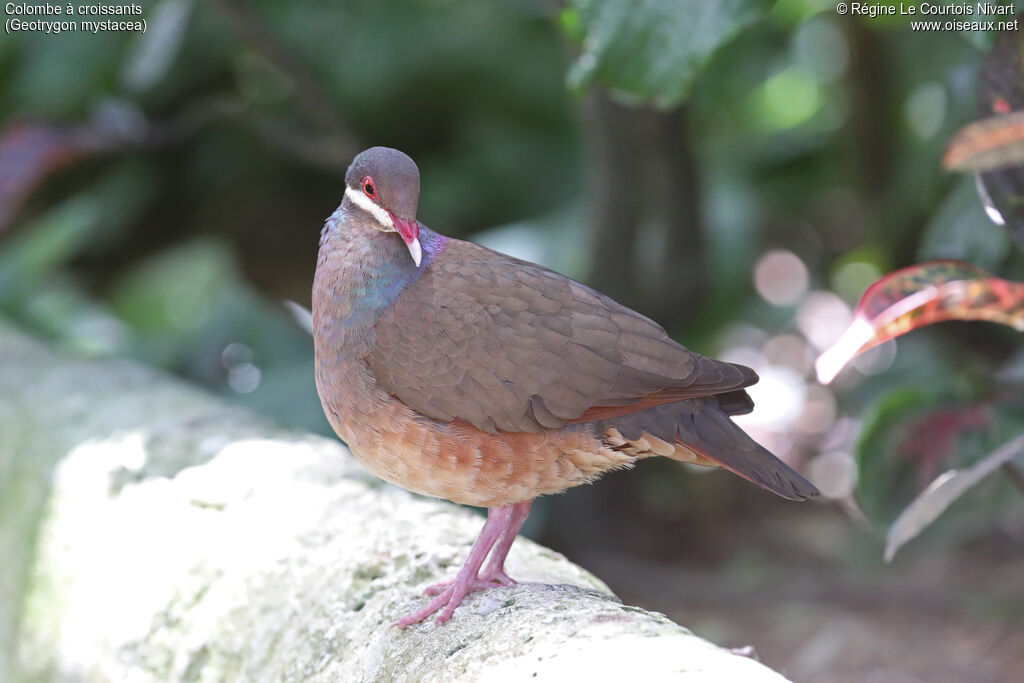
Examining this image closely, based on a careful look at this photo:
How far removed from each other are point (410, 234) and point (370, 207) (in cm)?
14

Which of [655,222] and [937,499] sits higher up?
[655,222]

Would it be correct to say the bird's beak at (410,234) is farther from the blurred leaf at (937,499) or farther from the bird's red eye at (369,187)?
the blurred leaf at (937,499)

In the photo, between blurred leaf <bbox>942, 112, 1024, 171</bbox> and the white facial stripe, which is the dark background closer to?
blurred leaf <bbox>942, 112, 1024, 171</bbox>

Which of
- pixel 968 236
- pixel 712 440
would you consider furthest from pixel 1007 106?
pixel 712 440

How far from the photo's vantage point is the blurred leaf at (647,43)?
270 centimetres

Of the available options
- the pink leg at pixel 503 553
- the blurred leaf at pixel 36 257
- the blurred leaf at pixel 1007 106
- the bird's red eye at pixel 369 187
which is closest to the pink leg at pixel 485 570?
the pink leg at pixel 503 553

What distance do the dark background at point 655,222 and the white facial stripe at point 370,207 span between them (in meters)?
0.80

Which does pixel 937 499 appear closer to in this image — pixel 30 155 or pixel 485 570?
pixel 485 570

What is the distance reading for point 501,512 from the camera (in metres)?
2.19

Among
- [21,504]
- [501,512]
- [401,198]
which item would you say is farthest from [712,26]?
[21,504]

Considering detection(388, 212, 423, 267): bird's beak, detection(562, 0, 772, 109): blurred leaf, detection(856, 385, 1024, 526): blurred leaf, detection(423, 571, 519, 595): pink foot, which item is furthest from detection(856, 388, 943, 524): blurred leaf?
detection(388, 212, 423, 267): bird's beak

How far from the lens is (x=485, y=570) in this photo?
2.18 m

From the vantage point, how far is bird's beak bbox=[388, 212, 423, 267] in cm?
214

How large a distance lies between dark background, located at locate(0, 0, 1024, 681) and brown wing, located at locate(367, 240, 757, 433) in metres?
0.83
